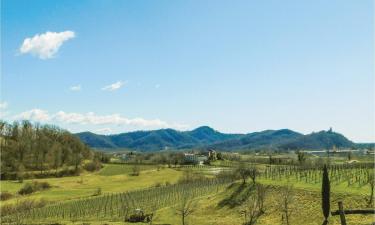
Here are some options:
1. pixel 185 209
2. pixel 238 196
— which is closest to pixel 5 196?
pixel 185 209

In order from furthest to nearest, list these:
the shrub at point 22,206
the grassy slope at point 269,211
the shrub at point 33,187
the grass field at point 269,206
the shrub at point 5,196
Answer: the shrub at point 33,187 < the shrub at point 5,196 < the shrub at point 22,206 < the grass field at point 269,206 < the grassy slope at point 269,211

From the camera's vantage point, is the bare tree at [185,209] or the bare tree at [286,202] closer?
the bare tree at [286,202]

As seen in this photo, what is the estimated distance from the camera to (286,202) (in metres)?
78.7

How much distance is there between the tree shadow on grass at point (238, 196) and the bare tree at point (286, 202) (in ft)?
29.4

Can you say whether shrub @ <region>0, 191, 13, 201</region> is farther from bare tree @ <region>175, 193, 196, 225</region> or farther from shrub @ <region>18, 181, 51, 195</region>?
bare tree @ <region>175, 193, 196, 225</region>

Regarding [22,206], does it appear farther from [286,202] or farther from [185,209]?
[286,202]

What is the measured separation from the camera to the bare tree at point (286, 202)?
3108 inches

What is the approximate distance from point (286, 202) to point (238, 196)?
2324cm

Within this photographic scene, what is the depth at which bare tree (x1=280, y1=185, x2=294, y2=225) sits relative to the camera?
78.9m

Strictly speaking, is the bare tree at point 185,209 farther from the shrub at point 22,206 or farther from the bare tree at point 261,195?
the shrub at point 22,206

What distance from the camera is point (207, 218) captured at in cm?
9025

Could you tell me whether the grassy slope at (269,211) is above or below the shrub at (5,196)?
above

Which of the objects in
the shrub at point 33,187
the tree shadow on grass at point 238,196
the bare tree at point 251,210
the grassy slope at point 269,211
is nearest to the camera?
the grassy slope at point 269,211

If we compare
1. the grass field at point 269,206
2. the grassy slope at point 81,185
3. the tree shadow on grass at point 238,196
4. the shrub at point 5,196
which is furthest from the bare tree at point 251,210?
the shrub at point 5,196
